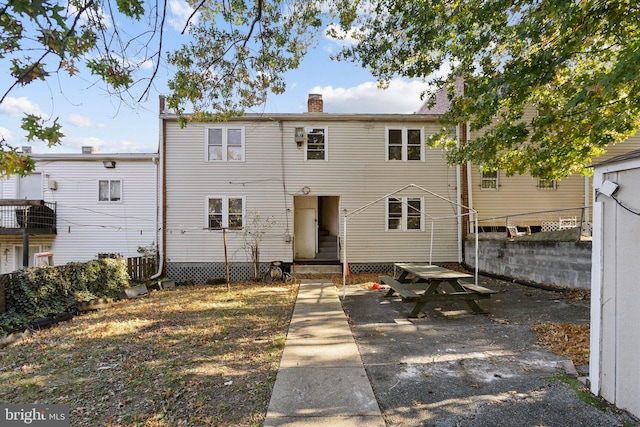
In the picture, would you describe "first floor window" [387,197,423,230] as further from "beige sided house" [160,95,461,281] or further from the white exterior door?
the white exterior door

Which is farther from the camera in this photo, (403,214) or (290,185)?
(403,214)

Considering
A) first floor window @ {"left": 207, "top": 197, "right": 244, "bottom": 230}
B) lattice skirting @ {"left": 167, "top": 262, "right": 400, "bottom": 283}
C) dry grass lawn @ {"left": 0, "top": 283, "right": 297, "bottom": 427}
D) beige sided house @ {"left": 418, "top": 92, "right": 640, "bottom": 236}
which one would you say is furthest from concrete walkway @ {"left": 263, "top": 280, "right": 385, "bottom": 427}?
beige sided house @ {"left": 418, "top": 92, "right": 640, "bottom": 236}

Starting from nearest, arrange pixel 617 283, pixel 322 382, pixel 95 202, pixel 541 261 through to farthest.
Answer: pixel 617 283 → pixel 322 382 → pixel 541 261 → pixel 95 202

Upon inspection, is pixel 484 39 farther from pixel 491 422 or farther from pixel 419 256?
pixel 419 256

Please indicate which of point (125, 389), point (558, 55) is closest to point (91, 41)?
point (125, 389)

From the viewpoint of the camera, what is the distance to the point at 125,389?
11.1 ft

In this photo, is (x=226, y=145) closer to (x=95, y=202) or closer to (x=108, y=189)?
(x=108, y=189)

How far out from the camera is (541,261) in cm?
854

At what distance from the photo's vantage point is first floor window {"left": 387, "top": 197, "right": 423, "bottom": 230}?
473 inches

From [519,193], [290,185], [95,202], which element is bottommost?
[95,202]

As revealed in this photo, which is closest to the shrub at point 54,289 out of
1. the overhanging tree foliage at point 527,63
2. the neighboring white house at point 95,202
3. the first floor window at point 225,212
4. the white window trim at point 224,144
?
the first floor window at point 225,212

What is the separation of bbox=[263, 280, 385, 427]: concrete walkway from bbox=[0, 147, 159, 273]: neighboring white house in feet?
31.2

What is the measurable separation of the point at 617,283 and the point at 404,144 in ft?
32.0

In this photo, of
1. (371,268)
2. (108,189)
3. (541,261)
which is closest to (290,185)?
(371,268)
